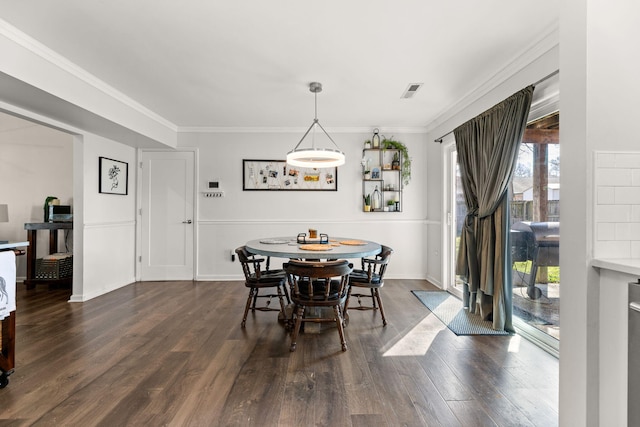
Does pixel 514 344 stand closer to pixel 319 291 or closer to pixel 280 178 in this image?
pixel 319 291

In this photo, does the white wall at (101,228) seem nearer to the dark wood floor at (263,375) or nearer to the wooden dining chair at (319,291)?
the dark wood floor at (263,375)

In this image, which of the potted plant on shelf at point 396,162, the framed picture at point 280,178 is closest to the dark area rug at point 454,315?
the potted plant on shelf at point 396,162

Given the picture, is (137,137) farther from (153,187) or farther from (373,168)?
(373,168)

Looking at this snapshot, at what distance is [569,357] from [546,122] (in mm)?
2004

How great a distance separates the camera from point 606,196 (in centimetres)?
126

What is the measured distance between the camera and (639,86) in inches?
50.5

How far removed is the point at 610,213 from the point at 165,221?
5149mm

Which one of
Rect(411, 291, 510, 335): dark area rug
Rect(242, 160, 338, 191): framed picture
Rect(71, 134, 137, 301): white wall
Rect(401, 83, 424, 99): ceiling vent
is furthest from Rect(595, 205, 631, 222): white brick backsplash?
Rect(71, 134, 137, 301): white wall

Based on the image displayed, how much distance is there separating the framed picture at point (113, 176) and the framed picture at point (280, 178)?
66.4 inches

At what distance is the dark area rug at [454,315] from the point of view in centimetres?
291

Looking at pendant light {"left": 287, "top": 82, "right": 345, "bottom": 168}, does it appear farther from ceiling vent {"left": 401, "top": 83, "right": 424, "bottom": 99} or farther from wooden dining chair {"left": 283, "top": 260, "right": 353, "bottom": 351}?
wooden dining chair {"left": 283, "top": 260, "right": 353, "bottom": 351}

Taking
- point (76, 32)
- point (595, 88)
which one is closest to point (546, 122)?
point (595, 88)

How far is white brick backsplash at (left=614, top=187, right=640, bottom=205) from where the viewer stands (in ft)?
4.17

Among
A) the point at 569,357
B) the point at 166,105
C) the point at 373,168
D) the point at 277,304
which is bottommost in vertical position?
the point at 277,304
